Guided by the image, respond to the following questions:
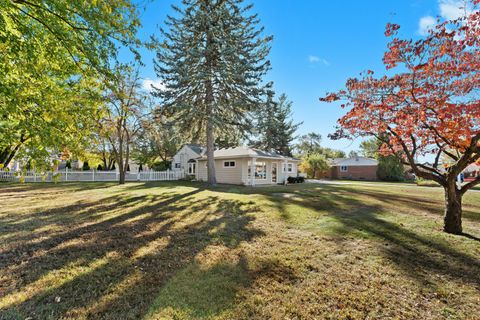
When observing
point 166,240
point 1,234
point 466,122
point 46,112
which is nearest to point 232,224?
point 166,240

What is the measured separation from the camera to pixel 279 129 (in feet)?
111

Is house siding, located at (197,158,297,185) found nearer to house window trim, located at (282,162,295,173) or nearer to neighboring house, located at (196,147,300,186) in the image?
neighboring house, located at (196,147,300,186)

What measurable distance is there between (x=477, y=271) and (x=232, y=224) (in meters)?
4.76

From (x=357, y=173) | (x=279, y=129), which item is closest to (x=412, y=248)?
(x=279, y=129)

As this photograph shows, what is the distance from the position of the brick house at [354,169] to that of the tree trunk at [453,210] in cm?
3016

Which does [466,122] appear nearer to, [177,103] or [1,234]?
[1,234]

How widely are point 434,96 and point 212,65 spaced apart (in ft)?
41.3

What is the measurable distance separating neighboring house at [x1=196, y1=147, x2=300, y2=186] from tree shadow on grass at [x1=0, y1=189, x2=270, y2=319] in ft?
36.2

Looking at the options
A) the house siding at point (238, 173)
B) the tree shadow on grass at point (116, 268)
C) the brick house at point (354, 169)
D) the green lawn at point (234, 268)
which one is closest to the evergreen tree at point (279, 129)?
the brick house at point (354, 169)

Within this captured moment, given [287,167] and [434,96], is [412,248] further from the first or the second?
[287,167]

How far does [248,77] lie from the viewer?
15.4 metres

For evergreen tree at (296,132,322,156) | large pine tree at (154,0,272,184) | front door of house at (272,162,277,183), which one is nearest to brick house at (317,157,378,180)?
evergreen tree at (296,132,322,156)

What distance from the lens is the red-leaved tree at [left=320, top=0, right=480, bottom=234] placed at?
4922mm

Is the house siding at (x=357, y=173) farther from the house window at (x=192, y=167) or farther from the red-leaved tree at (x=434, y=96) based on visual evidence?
the red-leaved tree at (x=434, y=96)
